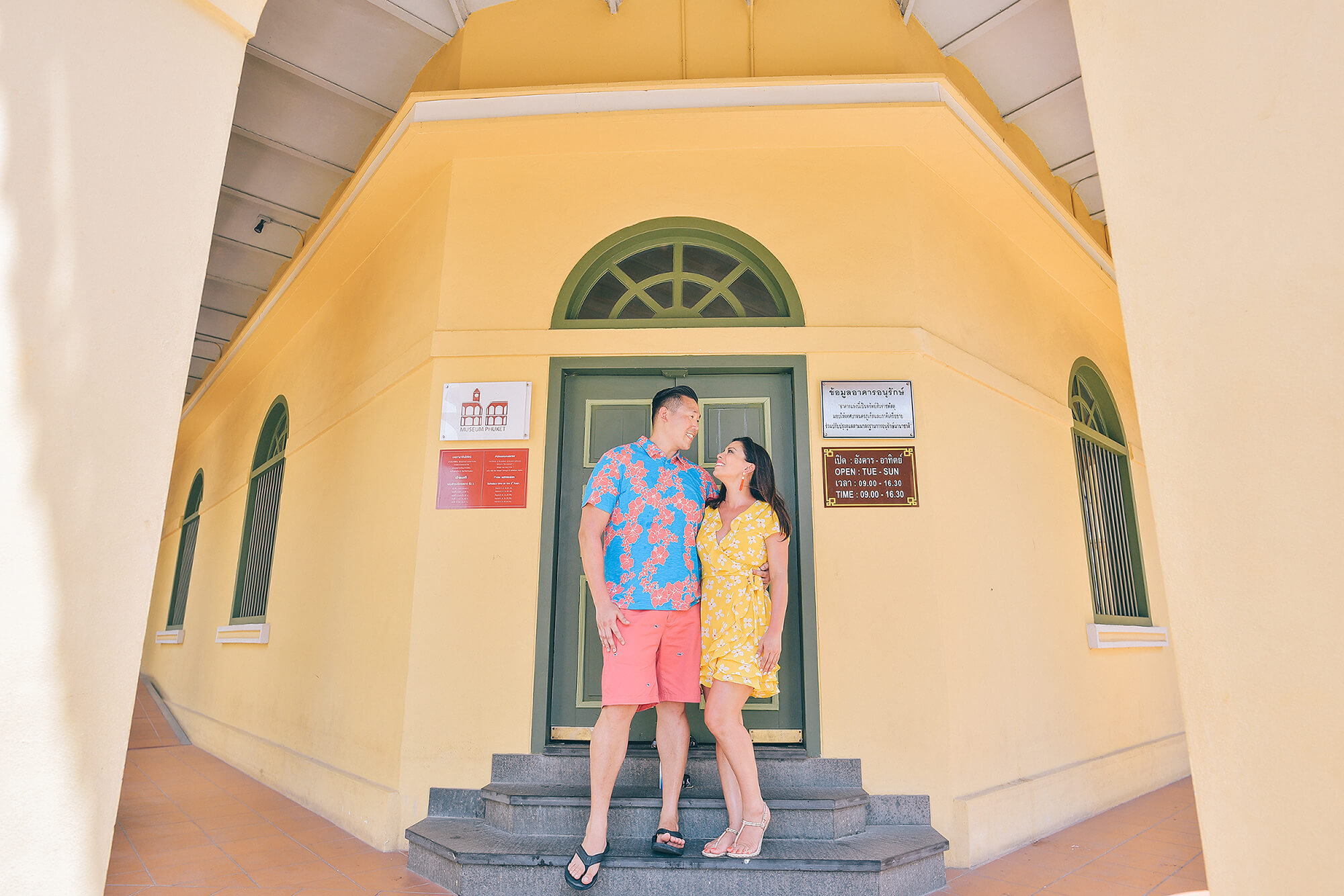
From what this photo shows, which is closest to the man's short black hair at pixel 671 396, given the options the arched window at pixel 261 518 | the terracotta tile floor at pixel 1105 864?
the terracotta tile floor at pixel 1105 864

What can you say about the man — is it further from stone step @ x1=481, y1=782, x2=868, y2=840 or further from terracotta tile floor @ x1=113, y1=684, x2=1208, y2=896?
terracotta tile floor @ x1=113, y1=684, x2=1208, y2=896

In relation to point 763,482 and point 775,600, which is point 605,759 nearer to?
point 775,600

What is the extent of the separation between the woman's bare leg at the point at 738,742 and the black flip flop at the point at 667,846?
0.24m

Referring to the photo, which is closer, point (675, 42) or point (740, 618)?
point (740, 618)

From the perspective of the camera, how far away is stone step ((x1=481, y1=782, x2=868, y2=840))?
3.44 meters

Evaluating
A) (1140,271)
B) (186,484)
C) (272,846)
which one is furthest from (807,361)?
(186,484)

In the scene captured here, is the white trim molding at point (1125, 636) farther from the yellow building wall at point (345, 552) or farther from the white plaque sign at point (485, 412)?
the yellow building wall at point (345, 552)

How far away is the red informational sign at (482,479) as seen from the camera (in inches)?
168

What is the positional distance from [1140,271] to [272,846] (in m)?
4.56

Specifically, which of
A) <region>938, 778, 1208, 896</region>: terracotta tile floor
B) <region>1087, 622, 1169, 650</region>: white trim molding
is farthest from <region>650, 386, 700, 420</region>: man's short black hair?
<region>1087, 622, 1169, 650</region>: white trim molding

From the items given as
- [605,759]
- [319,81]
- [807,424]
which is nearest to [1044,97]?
[807,424]

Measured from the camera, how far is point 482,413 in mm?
4375

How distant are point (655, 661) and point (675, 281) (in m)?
2.31

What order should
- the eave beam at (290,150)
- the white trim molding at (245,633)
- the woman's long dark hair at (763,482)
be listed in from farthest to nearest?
the white trim molding at (245,633)
the eave beam at (290,150)
the woman's long dark hair at (763,482)
